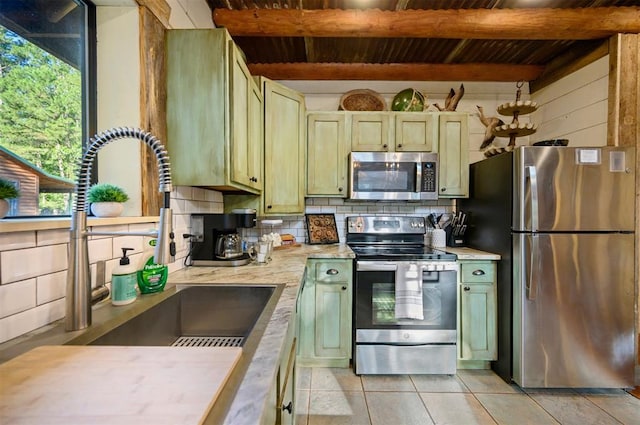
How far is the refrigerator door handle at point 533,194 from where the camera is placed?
6.31 ft

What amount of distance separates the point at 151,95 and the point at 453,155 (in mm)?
2345

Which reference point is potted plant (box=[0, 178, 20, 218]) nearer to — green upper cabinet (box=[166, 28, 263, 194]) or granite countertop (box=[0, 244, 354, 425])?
granite countertop (box=[0, 244, 354, 425])

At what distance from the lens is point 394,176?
250 cm

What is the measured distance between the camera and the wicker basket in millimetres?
2799

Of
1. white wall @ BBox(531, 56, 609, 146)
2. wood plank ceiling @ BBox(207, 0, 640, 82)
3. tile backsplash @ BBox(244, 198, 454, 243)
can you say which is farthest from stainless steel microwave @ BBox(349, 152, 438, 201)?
white wall @ BBox(531, 56, 609, 146)

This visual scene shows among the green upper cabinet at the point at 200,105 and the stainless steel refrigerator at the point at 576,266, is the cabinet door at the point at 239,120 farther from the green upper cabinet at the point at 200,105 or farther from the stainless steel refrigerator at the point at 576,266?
the stainless steel refrigerator at the point at 576,266

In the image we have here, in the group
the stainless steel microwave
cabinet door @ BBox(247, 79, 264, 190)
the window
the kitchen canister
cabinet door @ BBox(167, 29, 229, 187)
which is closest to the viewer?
the window

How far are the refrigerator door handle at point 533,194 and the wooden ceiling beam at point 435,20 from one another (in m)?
1.10

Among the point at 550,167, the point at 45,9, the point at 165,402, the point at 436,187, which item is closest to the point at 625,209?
the point at 550,167

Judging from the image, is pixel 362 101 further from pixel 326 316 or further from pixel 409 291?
pixel 326 316

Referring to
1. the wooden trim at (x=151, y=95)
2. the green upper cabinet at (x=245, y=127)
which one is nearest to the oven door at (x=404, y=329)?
the green upper cabinet at (x=245, y=127)

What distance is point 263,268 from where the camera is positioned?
5.36 feet

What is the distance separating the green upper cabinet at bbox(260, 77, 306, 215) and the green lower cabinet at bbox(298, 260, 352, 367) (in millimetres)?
574

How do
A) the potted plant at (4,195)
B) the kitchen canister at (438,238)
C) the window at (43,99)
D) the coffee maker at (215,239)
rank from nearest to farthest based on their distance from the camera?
the potted plant at (4,195) < the window at (43,99) < the coffee maker at (215,239) < the kitchen canister at (438,238)
